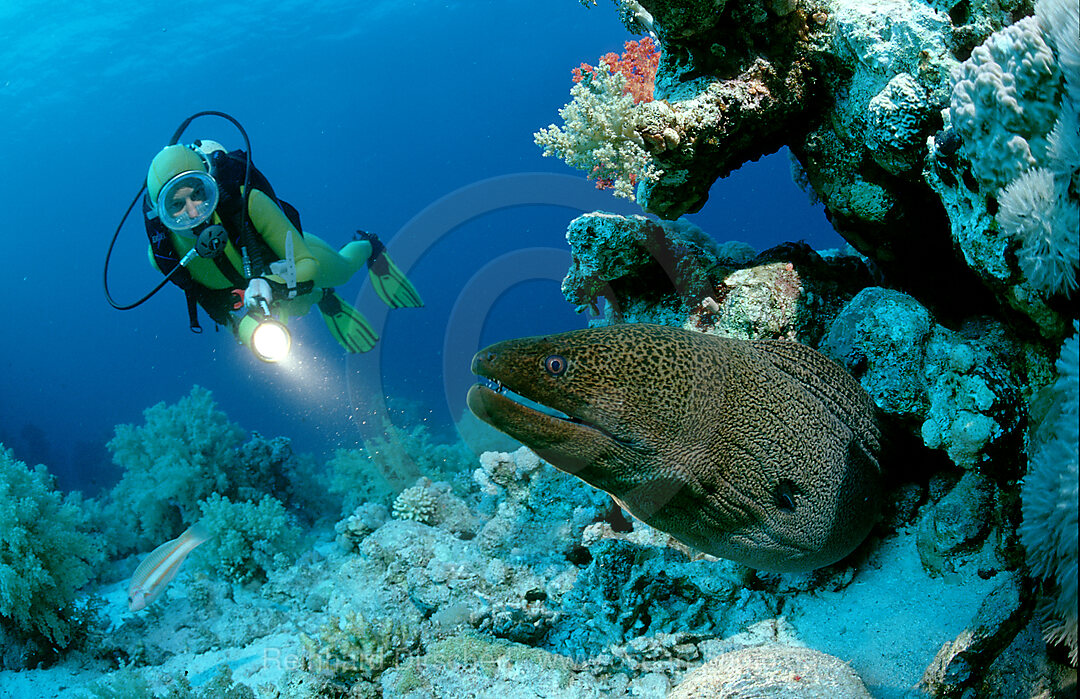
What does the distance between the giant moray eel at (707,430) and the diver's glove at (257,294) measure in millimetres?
4187

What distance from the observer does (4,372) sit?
57.5 metres

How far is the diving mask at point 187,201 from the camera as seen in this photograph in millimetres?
5164

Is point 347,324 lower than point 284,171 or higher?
lower

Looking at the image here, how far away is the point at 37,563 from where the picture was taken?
438cm

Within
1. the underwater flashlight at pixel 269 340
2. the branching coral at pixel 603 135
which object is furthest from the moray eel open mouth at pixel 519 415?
the underwater flashlight at pixel 269 340

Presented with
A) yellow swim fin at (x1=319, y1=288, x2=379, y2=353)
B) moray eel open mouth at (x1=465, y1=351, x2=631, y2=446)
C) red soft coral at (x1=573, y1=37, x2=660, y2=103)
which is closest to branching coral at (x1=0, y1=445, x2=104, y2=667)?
yellow swim fin at (x1=319, y1=288, x2=379, y2=353)

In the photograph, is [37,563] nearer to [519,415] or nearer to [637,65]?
[519,415]

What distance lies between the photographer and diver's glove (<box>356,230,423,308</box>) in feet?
27.8

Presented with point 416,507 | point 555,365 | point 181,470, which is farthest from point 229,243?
point 555,365

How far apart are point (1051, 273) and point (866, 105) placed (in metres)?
1.46

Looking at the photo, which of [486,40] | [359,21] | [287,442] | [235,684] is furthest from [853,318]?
[486,40]

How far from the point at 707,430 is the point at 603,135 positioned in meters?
2.02

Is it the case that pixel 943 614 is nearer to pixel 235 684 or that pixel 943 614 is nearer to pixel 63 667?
pixel 235 684

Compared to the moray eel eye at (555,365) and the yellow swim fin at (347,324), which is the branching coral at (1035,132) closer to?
the moray eel eye at (555,365)
